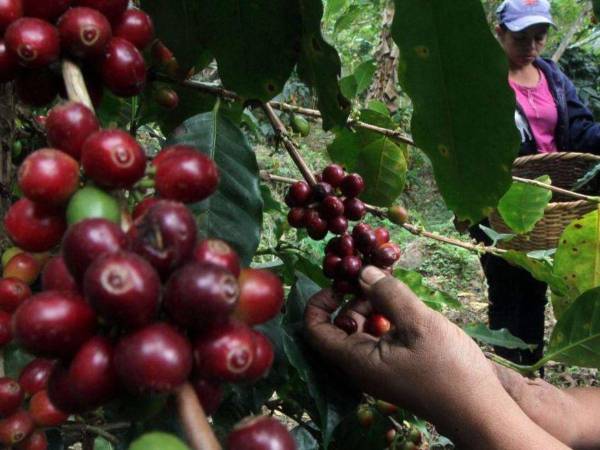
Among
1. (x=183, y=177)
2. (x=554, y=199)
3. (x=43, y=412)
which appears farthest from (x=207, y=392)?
(x=554, y=199)

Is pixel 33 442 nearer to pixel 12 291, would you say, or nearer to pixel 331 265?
pixel 12 291

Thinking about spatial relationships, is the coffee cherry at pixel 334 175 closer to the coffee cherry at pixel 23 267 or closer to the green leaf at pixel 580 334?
the green leaf at pixel 580 334

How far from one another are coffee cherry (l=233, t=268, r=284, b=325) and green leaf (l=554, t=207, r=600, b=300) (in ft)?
3.77

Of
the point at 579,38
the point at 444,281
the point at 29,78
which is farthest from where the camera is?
the point at 579,38

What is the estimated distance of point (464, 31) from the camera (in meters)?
0.79

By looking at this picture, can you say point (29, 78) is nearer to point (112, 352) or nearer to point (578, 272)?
point (112, 352)

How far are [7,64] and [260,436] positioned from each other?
47 cm

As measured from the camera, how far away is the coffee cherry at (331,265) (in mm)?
1091

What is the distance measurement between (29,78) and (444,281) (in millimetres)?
4854

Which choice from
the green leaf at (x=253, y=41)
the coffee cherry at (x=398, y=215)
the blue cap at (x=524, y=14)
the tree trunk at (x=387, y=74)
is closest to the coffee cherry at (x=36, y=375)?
the green leaf at (x=253, y=41)

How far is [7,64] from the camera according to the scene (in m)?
0.61

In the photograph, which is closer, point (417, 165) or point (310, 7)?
point (310, 7)

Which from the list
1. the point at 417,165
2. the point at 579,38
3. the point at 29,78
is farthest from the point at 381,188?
the point at 417,165

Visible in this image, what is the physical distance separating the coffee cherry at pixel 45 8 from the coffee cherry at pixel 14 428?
429mm
